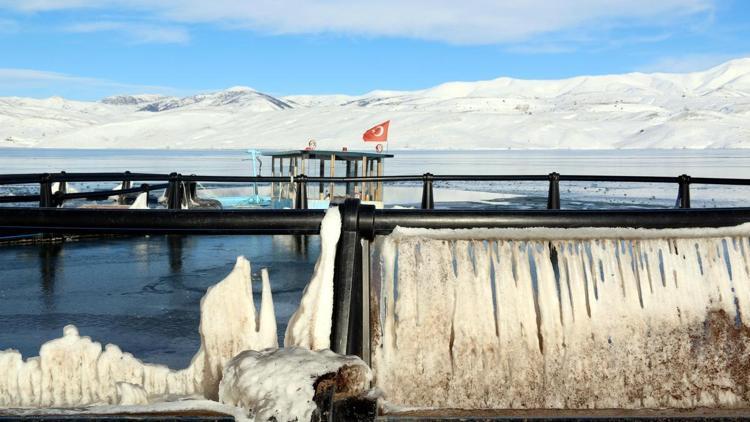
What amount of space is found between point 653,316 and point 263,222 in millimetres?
1215

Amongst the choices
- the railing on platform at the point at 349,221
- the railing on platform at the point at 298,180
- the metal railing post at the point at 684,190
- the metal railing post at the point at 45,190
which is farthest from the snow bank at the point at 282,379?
the metal railing post at the point at 684,190

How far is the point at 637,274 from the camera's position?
2.36 meters

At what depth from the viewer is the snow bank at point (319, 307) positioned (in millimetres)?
2166

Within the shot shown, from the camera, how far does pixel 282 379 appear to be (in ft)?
5.68

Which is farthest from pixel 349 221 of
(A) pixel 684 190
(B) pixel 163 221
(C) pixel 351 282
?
(A) pixel 684 190

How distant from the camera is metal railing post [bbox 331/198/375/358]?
2.16 m

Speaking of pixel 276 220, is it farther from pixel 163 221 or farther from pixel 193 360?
pixel 193 360

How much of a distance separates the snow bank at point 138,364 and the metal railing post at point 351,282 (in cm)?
20

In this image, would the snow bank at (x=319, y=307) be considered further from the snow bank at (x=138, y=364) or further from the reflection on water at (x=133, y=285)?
the reflection on water at (x=133, y=285)

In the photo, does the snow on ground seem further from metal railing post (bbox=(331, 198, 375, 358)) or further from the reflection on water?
the reflection on water

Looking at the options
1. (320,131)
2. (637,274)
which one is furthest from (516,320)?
(320,131)

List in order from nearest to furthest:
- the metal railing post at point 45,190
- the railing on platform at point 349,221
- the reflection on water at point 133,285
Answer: the railing on platform at point 349,221
the reflection on water at point 133,285
the metal railing post at point 45,190

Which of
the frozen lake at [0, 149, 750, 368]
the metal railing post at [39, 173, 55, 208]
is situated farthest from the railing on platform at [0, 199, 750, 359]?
the metal railing post at [39, 173, 55, 208]

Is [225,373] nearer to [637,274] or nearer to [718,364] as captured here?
[637,274]
